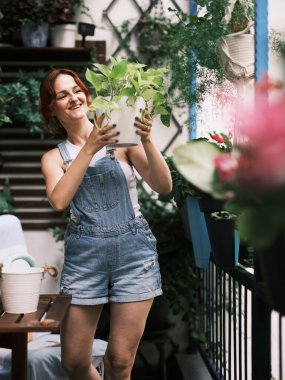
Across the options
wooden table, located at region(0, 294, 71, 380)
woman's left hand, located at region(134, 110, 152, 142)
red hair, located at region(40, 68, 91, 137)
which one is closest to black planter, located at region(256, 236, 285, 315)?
wooden table, located at region(0, 294, 71, 380)

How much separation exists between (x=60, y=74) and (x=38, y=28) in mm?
1785

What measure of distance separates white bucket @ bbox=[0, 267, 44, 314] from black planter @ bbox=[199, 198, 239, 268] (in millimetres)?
598

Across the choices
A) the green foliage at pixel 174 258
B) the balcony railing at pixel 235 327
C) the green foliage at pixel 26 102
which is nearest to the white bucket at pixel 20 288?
the balcony railing at pixel 235 327

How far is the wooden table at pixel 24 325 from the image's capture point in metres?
1.92

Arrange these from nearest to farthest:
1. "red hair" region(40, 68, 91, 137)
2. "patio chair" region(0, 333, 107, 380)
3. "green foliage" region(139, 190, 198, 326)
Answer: "red hair" region(40, 68, 91, 137) → "patio chair" region(0, 333, 107, 380) → "green foliage" region(139, 190, 198, 326)

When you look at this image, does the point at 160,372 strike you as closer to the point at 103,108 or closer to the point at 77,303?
the point at 77,303

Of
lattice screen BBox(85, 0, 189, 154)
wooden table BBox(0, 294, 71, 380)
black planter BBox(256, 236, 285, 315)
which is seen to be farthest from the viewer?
lattice screen BBox(85, 0, 189, 154)

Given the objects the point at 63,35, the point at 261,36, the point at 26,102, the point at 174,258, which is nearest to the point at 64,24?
the point at 63,35

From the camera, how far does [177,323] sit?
436cm

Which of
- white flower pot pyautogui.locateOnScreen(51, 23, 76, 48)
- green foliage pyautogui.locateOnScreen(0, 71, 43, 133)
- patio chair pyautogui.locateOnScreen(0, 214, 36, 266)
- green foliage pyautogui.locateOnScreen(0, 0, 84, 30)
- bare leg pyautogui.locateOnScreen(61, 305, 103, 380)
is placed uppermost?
green foliage pyautogui.locateOnScreen(0, 0, 84, 30)

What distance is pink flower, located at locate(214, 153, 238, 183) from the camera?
2.31 ft

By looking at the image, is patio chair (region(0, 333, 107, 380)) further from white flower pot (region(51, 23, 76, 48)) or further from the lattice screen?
white flower pot (region(51, 23, 76, 48))

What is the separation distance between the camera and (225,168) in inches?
27.9

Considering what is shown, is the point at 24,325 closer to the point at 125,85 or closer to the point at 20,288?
the point at 20,288
